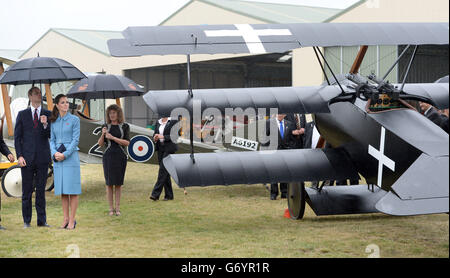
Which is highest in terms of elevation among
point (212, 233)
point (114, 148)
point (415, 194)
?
point (415, 194)

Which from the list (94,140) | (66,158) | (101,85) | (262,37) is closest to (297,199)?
(262,37)

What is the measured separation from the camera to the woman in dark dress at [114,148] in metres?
7.21

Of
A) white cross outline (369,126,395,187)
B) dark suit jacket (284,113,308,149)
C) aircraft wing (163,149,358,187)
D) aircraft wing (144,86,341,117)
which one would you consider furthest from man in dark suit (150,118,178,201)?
white cross outline (369,126,395,187)

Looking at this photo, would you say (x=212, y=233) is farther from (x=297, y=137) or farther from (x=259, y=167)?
(x=297, y=137)

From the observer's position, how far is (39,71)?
23.6 ft

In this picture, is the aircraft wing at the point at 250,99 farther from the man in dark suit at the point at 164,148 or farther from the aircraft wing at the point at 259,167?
the man in dark suit at the point at 164,148

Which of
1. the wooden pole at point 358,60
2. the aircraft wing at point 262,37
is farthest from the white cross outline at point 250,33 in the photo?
the wooden pole at point 358,60

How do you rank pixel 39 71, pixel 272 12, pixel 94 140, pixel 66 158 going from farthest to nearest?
1. pixel 272 12
2. pixel 94 140
3. pixel 39 71
4. pixel 66 158

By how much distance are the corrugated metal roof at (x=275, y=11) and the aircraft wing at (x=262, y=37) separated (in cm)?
1422

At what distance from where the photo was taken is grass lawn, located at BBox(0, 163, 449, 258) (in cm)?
521

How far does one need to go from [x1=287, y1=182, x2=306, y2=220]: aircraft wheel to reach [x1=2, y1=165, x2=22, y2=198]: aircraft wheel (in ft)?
15.0

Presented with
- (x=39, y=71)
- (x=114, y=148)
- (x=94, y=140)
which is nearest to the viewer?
(x=39, y=71)

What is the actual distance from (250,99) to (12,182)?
480 cm

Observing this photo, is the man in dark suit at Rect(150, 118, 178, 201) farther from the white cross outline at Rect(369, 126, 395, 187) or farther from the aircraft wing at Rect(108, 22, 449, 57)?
the white cross outline at Rect(369, 126, 395, 187)
